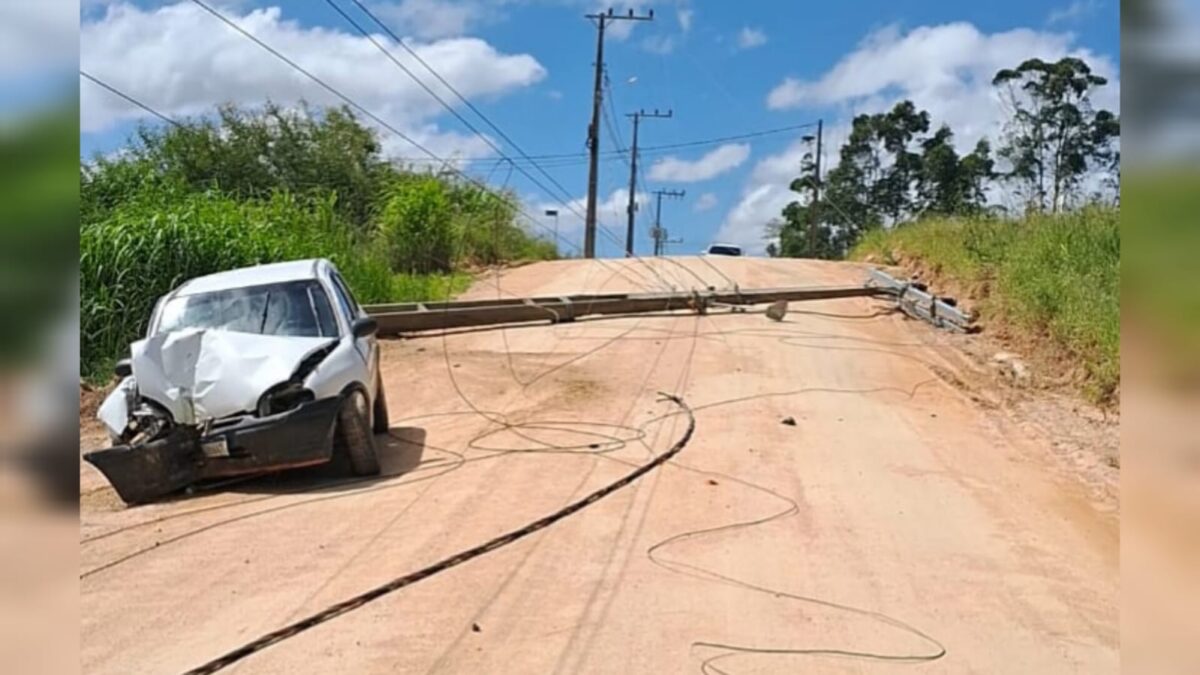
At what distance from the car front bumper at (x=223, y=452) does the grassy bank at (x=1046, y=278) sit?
608 cm

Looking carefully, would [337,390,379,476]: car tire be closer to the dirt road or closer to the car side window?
the dirt road

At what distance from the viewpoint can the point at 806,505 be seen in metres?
7.71

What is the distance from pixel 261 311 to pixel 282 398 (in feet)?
5.28

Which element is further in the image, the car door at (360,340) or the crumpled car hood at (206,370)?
the car door at (360,340)

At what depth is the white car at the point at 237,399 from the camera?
798 cm

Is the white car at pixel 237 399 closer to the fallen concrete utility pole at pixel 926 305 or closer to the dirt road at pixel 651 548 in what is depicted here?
the dirt road at pixel 651 548

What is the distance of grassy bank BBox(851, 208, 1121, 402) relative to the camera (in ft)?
36.2

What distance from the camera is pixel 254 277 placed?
33.2ft

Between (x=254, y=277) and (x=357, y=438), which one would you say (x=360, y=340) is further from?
(x=254, y=277)

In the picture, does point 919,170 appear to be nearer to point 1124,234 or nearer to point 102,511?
point 102,511

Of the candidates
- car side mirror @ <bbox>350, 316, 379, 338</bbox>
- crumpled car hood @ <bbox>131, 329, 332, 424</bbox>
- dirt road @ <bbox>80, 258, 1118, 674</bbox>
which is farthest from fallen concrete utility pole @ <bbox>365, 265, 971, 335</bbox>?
crumpled car hood @ <bbox>131, 329, 332, 424</bbox>

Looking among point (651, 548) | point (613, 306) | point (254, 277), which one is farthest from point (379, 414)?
point (613, 306)

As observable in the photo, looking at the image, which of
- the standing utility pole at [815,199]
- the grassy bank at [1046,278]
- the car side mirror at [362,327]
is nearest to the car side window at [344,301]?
the car side mirror at [362,327]

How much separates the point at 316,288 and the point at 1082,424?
753 cm
